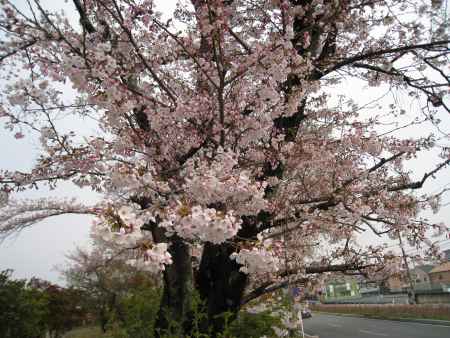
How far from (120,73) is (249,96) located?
1794 millimetres

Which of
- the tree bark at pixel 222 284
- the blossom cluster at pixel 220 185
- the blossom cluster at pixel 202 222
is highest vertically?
the blossom cluster at pixel 220 185

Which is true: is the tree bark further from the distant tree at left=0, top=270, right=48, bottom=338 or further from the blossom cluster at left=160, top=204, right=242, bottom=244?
the distant tree at left=0, top=270, right=48, bottom=338

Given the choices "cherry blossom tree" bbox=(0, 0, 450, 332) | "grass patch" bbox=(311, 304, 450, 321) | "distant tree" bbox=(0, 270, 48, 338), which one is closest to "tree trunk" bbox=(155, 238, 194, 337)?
"cherry blossom tree" bbox=(0, 0, 450, 332)

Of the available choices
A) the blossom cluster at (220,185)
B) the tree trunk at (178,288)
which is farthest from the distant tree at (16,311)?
the blossom cluster at (220,185)

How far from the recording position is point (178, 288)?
495cm

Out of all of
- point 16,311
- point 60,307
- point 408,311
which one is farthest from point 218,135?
point 408,311

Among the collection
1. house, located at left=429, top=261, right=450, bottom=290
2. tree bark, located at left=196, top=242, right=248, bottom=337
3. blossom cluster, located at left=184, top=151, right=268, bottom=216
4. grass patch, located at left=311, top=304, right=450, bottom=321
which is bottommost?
grass patch, located at left=311, top=304, right=450, bottom=321

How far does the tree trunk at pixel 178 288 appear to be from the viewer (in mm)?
4804

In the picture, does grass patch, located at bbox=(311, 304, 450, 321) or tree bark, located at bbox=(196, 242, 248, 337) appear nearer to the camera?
tree bark, located at bbox=(196, 242, 248, 337)

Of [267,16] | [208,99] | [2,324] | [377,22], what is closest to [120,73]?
[208,99]

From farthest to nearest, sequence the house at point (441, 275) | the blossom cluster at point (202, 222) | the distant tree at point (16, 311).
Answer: the house at point (441, 275) → the distant tree at point (16, 311) → the blossom cluster at point (202, 222)

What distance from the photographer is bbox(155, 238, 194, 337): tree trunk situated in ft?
15.8

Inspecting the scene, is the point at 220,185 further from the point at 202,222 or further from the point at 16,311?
the point at 16,311

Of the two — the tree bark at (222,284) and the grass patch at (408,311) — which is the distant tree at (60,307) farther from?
the grass patch at (408,311)
